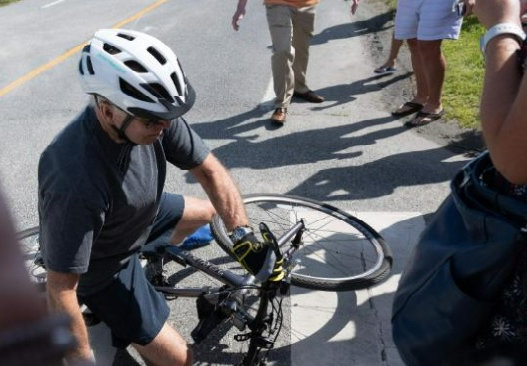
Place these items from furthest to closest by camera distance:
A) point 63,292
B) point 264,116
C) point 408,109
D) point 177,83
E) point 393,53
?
point 393,53 → point 264,116 → point 408,109 → point 177,83 → point 63,292

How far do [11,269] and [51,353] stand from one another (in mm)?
121

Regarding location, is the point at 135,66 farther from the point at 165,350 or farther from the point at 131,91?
the point at 165,350

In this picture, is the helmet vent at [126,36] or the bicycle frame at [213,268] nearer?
the helmet vent at [126,36]

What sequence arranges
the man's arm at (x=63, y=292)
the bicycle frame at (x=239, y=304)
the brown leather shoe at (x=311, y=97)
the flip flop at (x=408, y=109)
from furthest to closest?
the brown leather shoe at (x=311, y=97), the flip flop at (x=408, y=109), the bicycle frame at (x=239, y=304), the man's arm at (x=63, y=292)

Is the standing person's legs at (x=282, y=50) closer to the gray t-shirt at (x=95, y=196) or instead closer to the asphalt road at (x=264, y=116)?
the asphalt road at (x=264, y=116)

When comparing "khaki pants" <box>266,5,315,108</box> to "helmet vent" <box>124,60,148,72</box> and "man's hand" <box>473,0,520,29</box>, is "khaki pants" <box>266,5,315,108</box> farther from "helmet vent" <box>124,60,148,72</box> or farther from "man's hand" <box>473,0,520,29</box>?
"man's hand" <box>473,0,520,29</box>

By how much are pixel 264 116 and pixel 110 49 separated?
3998mm

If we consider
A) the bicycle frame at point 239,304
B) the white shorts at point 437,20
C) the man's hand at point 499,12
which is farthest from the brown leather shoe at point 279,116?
the man's hand at point 499,12

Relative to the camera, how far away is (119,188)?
8.71 ft

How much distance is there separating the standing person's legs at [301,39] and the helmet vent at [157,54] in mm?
3906

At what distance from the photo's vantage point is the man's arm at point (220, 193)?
319cm

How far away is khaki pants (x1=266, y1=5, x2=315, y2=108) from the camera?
613 cm

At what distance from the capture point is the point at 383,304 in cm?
368

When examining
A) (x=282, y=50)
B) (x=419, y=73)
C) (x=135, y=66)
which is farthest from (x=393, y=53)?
(x=135, y=66)
